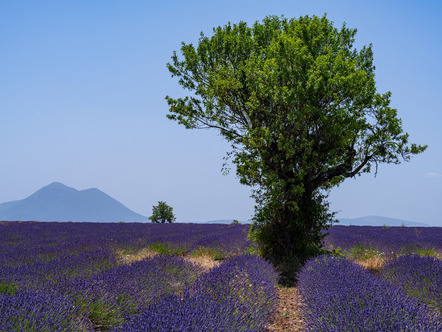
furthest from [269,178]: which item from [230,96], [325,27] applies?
[325,27]

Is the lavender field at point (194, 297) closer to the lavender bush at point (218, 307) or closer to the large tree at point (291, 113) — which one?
the lavender bush at point (218, 307)

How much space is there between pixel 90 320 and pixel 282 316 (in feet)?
8.69

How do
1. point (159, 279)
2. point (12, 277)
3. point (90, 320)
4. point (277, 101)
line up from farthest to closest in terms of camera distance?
point (277, 101), point (159, 279), point (12, 277), point (90, 320)

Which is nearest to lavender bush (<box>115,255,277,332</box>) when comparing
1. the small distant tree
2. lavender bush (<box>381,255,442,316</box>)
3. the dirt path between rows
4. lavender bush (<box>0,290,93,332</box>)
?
the dirt path between rows

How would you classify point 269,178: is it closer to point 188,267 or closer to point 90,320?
point 188,267

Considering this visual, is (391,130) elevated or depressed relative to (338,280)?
elevated

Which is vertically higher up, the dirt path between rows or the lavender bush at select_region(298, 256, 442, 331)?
the lavender bush at select_region(298, 256, 442, 331)

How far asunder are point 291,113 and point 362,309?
5131mm

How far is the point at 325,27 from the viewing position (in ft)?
28.8

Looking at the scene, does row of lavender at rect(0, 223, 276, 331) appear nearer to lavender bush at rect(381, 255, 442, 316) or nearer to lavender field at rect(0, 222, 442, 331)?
Answer: lavender field at rect(0, 222, 442, 331)

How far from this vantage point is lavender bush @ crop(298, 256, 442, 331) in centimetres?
256

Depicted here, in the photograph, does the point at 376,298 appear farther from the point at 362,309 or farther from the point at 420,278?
the point at 420,278

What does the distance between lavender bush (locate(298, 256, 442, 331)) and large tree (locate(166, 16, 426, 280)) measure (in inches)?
136

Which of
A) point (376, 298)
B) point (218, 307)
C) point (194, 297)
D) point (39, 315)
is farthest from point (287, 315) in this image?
point (39, 315)
